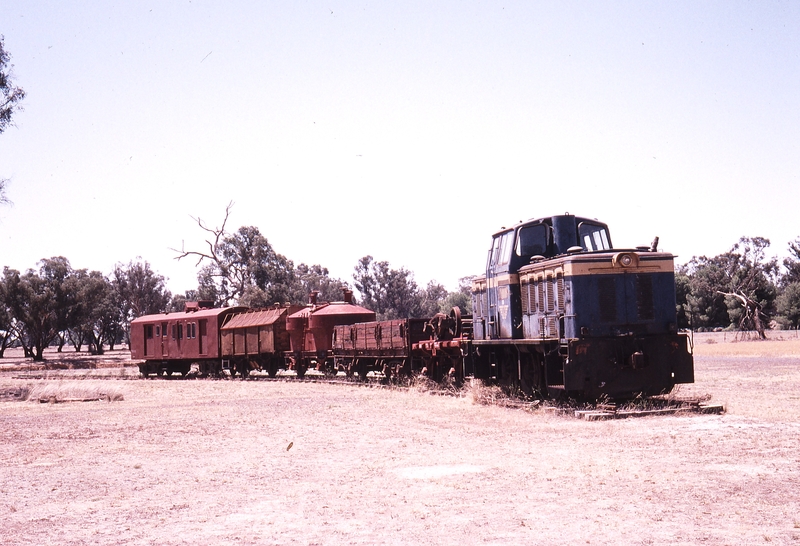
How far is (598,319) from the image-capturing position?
14.7m

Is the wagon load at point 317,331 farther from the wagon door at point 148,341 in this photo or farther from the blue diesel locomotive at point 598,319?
the blue diesel locomotive at point 598,319

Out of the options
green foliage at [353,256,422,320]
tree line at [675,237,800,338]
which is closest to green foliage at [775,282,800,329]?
tree line at [675,237,800,338]

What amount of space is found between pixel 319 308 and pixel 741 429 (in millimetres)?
21943

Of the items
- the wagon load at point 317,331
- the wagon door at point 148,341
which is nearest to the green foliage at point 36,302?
the wagon door at point 148,341

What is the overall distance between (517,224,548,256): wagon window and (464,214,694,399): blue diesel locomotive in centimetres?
29

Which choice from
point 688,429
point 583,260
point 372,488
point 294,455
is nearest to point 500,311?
point 583,260

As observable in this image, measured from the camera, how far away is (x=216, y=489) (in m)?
8.73

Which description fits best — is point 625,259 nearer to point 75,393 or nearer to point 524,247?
point 524,247

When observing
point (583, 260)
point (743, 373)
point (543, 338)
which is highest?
point (583, 260)

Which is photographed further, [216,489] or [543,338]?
[543,338]

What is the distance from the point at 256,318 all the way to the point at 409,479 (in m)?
26.3

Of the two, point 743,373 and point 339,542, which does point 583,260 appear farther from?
point 743,373

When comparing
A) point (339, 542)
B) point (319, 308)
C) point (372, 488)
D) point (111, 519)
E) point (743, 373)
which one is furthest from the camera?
point (319, 308)

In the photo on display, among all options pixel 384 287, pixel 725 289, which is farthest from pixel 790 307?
pixel 384 287
